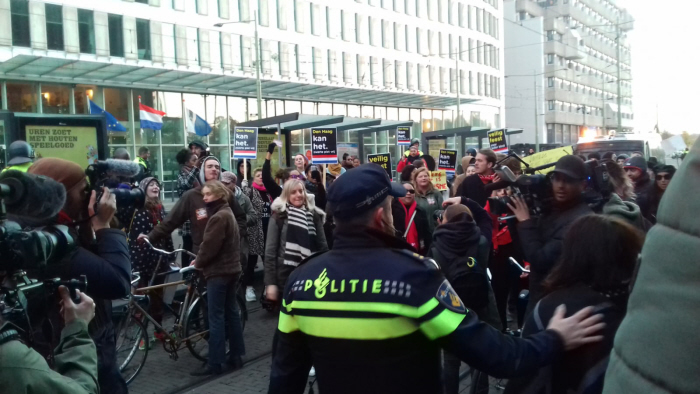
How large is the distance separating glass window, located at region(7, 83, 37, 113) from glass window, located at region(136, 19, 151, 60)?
19.1ft

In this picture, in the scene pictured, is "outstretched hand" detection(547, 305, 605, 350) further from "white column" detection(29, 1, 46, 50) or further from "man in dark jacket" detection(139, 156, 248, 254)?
"white column" detection(29, 1, 46, 50)

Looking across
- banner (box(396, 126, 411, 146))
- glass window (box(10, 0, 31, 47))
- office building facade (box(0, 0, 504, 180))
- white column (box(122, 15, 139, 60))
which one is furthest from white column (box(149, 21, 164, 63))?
banner (box(396, 126, 411, 146))

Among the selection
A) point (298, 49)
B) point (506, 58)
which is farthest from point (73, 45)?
point (506, 58)

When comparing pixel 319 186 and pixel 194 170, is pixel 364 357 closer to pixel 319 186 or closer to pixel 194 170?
pixel 194 170

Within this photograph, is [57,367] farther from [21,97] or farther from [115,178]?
[21,97]

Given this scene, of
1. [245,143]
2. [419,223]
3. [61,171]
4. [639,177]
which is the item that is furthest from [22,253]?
[245,143]

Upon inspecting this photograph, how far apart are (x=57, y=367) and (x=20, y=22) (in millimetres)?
28825

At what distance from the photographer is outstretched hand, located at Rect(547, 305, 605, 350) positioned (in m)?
2.32

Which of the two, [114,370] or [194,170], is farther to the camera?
[194,170]

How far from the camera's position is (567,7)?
77.5 m

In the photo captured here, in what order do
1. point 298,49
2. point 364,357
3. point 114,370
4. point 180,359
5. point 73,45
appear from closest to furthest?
point 364,357 < point 114,370 < point 180,359 < point 73,45 < point 298,49

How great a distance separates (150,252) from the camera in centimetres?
748

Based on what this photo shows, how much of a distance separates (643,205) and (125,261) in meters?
6.20

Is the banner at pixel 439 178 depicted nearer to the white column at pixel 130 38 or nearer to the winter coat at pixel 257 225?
the winter coat at pixel 257 225
